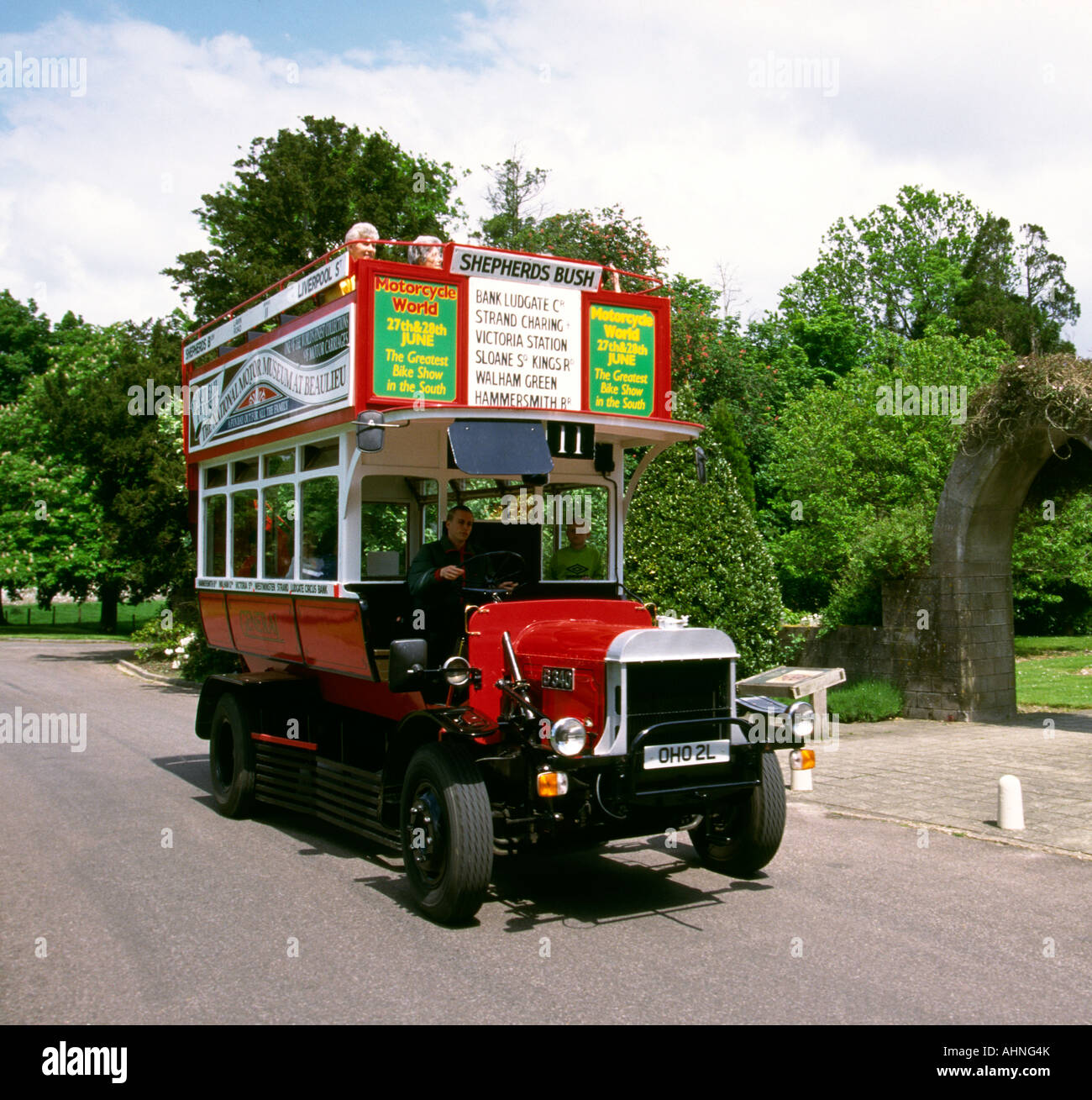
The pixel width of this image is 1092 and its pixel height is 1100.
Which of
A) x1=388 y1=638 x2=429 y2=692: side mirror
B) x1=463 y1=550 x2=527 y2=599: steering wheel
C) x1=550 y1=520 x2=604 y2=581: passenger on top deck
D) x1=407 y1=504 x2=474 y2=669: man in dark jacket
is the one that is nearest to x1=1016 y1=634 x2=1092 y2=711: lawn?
x1=550 y1=520 x2=604 y2=581: passenger on top deck

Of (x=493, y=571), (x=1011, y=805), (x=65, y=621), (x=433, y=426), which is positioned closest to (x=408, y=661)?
(x=493, y=571)

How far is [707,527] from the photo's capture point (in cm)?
1377

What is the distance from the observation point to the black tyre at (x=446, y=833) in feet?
18.7

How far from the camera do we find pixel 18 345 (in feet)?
173

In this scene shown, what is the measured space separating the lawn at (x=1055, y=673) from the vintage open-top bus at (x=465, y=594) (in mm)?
10890

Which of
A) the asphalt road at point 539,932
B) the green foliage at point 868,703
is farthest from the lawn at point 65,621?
the asphalt road at point 539,932

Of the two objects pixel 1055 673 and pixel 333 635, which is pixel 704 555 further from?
pixel 1055 673

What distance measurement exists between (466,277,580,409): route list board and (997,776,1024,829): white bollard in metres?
4.29

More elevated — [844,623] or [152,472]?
[152,472]

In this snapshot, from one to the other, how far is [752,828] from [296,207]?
61.7ft
